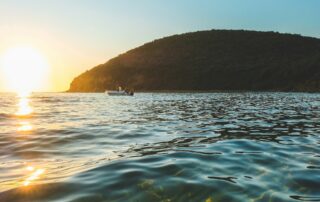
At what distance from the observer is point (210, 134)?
53.9 feet

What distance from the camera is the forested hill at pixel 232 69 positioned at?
480 ft

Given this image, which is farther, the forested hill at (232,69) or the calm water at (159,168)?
the forested hill at (232,69)

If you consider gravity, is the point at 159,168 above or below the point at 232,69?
below

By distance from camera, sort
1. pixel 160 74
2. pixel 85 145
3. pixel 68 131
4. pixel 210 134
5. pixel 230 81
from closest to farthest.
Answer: pixel 85 145 < pixel 210 134 < pixel 68 131 < pixel 230 81 < pixel 160 74

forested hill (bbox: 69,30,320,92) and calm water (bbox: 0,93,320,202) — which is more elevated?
forested hill (bbox: 69,30,320,92)

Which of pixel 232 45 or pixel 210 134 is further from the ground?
pixel 232 45

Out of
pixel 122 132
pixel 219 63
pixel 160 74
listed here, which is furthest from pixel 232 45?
pixel 122 132

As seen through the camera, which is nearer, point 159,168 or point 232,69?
point 159,168

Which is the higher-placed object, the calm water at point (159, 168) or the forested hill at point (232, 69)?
the forested hill at point (232, 69)

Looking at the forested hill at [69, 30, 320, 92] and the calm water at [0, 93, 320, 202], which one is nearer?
the calm water at [0, 93, 320, 202]

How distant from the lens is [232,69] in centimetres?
16300

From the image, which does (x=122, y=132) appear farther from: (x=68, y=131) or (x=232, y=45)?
(x=232, y=45)

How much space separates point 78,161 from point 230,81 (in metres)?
149

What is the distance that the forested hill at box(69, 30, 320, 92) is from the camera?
5763 inches
